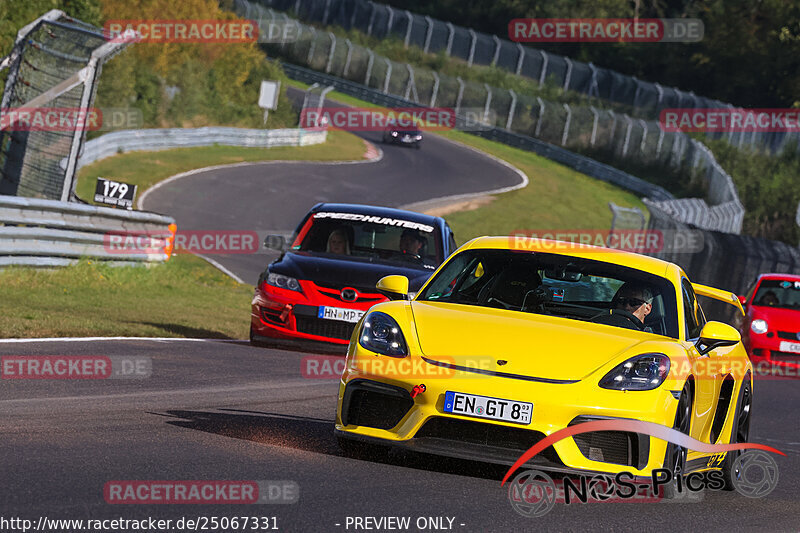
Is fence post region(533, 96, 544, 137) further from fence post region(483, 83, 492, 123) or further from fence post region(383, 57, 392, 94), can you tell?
fence post region(383, 57, 392, 94)

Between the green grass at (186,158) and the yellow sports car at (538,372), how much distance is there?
25959 millimetres

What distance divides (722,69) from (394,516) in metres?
86.6

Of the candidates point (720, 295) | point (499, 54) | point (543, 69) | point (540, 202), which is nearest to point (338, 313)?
point (720, 295)

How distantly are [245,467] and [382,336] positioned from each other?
1.06 m

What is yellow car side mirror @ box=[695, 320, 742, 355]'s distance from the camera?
298 inches

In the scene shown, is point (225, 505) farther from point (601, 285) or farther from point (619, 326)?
point (601, 285)

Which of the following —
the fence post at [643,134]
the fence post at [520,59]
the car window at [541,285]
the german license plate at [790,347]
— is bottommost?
the fence post at [643,134]

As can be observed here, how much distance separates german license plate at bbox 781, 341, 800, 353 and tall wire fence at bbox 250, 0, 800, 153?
143 ft

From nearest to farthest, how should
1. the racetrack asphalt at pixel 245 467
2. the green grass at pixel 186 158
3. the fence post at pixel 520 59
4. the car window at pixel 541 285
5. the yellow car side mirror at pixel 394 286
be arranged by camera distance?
the racetrack asphalt at pixel 245 467, the car window at pixel 541 285, the yellow car side mirror at pixel 394 286, the green grass at pixel 186 158, the fence post at pixel 520 59

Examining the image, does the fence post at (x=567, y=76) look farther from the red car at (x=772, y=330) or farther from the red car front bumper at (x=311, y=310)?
the red car front bumper at (x=311, y=310)

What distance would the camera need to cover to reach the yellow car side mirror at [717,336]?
7566 mm

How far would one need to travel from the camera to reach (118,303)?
56.7 ft

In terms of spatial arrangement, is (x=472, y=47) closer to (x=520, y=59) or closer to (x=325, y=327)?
(x=520, y=59)

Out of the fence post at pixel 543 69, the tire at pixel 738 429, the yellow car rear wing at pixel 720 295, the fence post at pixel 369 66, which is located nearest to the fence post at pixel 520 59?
the fence post at pixel 543 69
